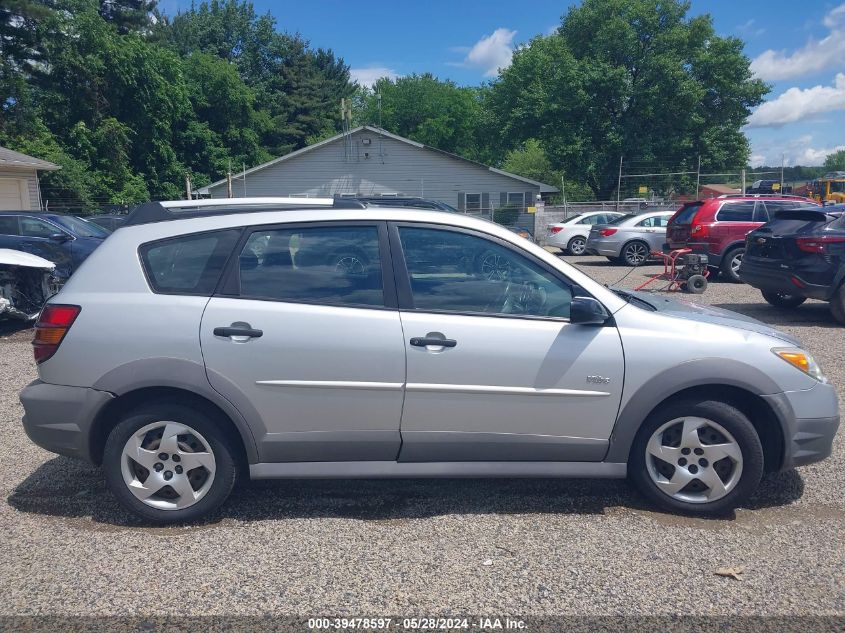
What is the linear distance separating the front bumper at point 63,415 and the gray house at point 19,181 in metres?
22.3

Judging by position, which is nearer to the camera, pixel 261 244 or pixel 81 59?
pixel 261 244

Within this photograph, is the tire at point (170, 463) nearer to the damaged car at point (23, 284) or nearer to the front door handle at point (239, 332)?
the front door handle at point (239, 332)

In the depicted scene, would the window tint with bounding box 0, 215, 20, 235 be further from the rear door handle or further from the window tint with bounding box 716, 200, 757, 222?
the window tint with bounding box 716, 200, 757, 222

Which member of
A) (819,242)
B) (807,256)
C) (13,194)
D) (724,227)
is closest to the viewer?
(819,242)

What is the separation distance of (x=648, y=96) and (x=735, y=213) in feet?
98.0

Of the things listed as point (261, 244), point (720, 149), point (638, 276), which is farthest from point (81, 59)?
point (261, 244)

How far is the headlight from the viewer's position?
3947mm

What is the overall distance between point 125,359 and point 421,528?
1.86 metres

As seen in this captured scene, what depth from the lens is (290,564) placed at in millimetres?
3502

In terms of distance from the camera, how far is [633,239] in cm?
1909

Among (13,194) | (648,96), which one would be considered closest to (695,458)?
(13,194)

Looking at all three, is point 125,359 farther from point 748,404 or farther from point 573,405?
point 748,404

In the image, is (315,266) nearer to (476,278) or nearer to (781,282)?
(476,278)

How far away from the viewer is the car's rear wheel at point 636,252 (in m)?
19.1
